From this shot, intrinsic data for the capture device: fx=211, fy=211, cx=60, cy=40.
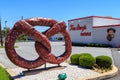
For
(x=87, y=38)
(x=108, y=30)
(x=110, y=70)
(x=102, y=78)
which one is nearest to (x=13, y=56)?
(x=102, y=78)

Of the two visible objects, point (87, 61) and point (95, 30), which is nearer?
point (87, 61)

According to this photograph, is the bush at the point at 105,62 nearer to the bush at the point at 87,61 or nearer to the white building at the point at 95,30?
the bush at the point at 87,61

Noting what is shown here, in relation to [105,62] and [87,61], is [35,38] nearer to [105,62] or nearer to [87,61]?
[87,61]

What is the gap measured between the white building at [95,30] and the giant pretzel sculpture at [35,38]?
21678 millimetres

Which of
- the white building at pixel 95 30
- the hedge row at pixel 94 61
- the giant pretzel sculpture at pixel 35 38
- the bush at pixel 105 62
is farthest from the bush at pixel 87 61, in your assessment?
the white building at pixel 95 30

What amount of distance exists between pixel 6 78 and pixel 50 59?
2.89 meters

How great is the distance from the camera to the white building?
3291cm

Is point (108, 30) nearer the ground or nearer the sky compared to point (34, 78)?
nearer the sky

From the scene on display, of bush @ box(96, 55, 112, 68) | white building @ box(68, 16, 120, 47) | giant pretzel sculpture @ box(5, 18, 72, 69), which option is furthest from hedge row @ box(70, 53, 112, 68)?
white building @ box(68, 16, 120, 47)

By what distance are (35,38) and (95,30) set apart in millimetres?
25489

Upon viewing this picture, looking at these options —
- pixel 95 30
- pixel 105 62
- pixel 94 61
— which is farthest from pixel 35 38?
pixel 95 30

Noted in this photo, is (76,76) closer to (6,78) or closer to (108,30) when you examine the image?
(6,78)

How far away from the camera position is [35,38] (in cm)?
1132

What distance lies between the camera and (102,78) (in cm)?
1056
